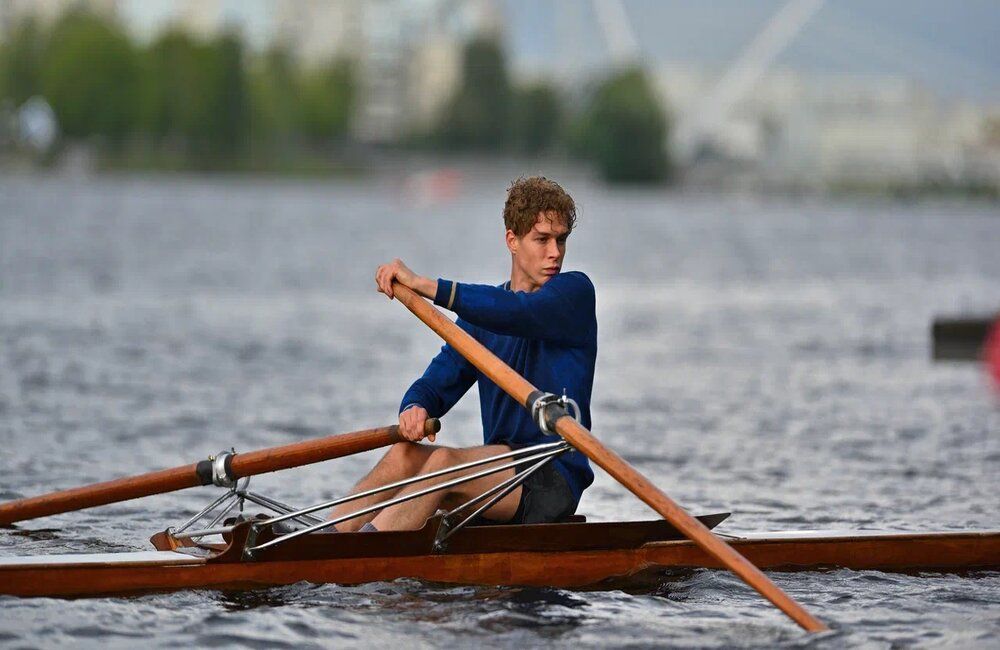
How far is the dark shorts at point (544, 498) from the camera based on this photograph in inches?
352

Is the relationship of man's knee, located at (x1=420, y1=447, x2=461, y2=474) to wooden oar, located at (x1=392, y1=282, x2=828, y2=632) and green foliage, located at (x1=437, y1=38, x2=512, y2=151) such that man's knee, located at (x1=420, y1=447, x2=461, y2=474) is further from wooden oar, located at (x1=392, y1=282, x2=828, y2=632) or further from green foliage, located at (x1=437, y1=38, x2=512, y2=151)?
green foliage, located at (x1=437, y1=38, x2=512, y2=151)

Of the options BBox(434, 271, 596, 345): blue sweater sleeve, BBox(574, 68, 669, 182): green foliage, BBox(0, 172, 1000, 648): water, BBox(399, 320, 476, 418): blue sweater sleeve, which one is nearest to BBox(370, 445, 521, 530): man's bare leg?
BBox(399, 320, 476, 418): blue sweater sleeve

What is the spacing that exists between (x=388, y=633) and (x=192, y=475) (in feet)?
4.55

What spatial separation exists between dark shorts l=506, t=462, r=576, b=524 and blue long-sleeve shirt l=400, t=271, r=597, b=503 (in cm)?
5

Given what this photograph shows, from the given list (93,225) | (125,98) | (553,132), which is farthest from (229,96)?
(93,225)

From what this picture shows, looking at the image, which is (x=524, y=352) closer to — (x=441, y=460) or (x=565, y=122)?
(x=441, y=460)

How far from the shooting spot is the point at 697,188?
7062 inches

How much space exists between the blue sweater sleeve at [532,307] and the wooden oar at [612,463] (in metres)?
0.12

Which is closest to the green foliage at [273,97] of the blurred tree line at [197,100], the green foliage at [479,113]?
the blurred tree line at [197,100]

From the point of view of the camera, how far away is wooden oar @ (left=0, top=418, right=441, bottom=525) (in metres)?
8.67

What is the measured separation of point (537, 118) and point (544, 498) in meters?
187

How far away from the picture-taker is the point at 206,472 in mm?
8859

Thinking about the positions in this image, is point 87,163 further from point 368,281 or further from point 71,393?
point 71,393

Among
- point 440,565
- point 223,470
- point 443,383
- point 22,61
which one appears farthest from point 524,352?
point 22,61
